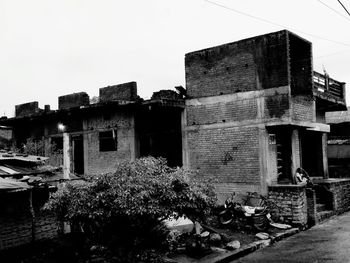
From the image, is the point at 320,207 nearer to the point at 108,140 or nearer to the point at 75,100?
the point at 108,140

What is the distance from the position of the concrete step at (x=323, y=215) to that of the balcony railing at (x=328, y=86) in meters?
4.94

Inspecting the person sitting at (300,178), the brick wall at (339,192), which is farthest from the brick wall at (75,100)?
the brick wall at (339,192)

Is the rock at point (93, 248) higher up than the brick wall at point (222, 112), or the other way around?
the brick wall at point (222, 112)

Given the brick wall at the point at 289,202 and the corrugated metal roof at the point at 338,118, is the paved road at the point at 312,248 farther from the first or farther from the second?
the corrugated metal roof at the point at 338,118

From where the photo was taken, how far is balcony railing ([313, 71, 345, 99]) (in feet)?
49.4

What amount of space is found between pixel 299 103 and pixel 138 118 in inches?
261

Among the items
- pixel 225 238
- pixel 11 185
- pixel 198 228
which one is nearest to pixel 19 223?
pixel 11 185

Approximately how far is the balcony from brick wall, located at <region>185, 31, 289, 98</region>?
2.44m

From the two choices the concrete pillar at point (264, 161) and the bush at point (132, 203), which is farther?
the concrete pillar at point (264, 161)

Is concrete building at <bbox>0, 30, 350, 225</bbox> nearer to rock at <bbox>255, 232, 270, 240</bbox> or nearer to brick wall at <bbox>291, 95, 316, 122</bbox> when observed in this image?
brick wall at <bbox>291, 95, 316, 122</bbox>

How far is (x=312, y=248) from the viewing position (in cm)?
1005

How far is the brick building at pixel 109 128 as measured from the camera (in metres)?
15.3

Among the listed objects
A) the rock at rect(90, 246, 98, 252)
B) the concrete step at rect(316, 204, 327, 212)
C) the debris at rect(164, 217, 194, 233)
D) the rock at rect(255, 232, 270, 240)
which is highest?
the debris at rect(164, 217, 194, 233)

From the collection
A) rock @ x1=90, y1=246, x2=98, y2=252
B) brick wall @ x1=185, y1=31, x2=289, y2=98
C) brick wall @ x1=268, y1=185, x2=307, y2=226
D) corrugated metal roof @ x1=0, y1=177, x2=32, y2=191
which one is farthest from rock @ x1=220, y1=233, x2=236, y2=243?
corrugated metal roof @ x1=0, y1=177, x2=32, y2=191
